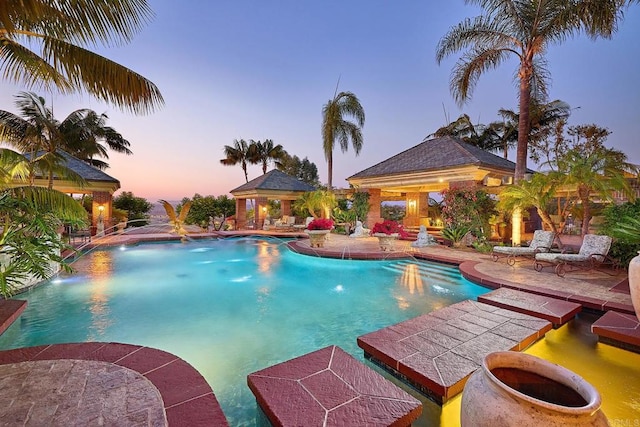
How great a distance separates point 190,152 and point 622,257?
3031cm

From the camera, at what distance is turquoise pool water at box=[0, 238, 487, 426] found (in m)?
4.12

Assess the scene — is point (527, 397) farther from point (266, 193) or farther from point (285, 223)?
point (266, 193)

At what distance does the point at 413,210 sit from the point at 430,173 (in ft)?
24.1

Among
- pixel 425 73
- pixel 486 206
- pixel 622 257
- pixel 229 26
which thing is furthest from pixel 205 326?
pixel 425 73

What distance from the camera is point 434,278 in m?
8.08

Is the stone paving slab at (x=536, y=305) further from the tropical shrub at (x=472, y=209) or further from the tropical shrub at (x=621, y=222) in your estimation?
the tropical shrub at (x=472, y=209)

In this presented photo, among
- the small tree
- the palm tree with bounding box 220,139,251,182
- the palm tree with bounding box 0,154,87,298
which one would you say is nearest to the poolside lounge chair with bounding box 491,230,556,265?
the palm tree with bounding box 0,154,87,298

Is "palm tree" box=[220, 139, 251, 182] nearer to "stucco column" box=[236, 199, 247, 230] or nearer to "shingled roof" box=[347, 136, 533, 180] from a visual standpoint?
"stucco column" box=[236, 199, 247, 230]

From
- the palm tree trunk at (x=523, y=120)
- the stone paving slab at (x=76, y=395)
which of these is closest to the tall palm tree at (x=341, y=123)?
the palm tree trunk at (x=523, y=120)

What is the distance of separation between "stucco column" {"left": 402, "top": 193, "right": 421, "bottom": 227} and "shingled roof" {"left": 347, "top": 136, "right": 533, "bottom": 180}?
434cm

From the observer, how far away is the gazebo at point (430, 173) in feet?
43.7

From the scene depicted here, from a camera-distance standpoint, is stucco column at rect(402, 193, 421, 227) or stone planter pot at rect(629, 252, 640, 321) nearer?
stone planter pot at rect(629, 252, 640, 321)

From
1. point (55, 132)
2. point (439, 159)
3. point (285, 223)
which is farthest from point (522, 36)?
point (55, 132)

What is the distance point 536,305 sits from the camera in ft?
15.3
